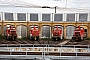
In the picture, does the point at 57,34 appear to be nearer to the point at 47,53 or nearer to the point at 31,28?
the point at 31,28

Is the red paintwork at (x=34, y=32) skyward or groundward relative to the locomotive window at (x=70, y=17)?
groundward

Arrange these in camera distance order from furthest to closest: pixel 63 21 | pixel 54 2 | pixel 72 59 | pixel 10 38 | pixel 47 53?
pixel 54 2 < pixel 63 21 < pixel 10 38 < pixel 47 53 < pixel 72 59

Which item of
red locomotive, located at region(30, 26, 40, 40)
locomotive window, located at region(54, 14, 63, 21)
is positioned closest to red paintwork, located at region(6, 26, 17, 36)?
red locomotive, located at region(30, 26, 40, 40)

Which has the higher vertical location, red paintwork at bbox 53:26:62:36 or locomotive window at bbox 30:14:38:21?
locomotive window at bbox 30:14:38:21

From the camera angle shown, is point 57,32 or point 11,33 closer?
point 11,33

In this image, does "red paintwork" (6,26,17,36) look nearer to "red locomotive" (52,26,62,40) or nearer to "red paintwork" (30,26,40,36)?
"red paintwork" (30,26,40,36)

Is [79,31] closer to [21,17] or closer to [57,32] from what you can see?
[57,32]

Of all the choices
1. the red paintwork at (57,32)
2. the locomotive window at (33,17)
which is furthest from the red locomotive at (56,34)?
the locomotive window at (33,17)

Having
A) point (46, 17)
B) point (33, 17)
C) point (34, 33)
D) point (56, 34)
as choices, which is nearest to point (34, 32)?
point (34, 33)

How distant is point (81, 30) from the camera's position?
1100cm

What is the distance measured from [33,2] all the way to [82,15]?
3449mm

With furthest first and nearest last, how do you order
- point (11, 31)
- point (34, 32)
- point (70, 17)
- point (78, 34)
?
point (70, 17)
point (34, 32)
point (11, 31)
point (78, 34)

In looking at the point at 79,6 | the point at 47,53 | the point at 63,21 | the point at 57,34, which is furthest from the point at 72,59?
the point at 79,6

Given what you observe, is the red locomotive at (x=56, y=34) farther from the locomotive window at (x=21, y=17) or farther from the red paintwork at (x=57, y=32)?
the locomotive window at (x=21, y=17)
